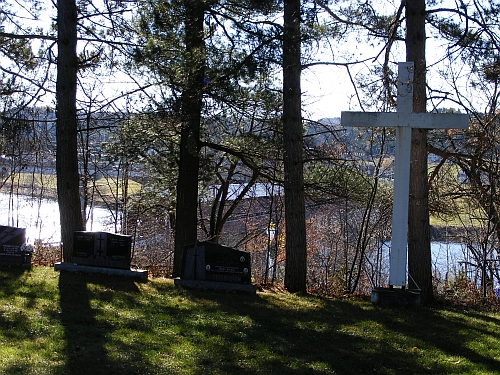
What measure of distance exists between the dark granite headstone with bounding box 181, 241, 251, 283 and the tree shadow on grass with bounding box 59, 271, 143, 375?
3.58 ft

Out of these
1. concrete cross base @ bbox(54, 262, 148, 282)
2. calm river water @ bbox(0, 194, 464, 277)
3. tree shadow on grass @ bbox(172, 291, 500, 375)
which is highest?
calm river water @ bbox(0, 194, 464, 277)

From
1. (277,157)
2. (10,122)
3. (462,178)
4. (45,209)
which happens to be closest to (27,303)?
(10,122)

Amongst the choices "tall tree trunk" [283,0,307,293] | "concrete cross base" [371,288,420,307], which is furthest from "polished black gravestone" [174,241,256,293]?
"concrete cross base" [371,288,420,307]

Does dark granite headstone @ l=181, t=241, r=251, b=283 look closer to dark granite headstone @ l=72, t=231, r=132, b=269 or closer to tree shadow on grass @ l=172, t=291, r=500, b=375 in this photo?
tree shadow on grass @ l=172, t=291, r=500, b=375

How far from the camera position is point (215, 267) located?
33.9 feet

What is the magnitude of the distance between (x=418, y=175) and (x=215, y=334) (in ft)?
16.2

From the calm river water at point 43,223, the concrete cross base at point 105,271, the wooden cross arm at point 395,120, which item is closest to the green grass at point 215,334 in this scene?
the concrete cross base at point 105,271

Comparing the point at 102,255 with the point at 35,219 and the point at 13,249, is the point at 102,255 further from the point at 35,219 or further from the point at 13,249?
the point at 35,219

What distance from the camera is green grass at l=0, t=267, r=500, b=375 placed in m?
5.63

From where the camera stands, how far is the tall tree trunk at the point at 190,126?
1105 cm

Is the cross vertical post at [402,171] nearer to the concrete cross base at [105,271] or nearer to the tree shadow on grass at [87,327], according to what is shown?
the tree shadow on grass at [87,327]

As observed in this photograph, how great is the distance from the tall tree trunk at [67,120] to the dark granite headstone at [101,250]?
A: 127 cm

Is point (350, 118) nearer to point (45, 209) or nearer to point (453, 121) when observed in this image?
point (453, 121)

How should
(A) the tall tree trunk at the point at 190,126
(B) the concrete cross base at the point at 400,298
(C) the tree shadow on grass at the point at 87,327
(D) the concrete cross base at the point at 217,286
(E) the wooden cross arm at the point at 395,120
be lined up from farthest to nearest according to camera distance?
1. (A) the tall tree trunk at the point at 190,126
2. (D) the concrete cross base at the point at 217,286
3. (B) the concrete cross base at the point at 400,298
4. (E) the wooden cross arm at the point at 395,120
5. (C) the tree shadow on grass at the point at 87,327
